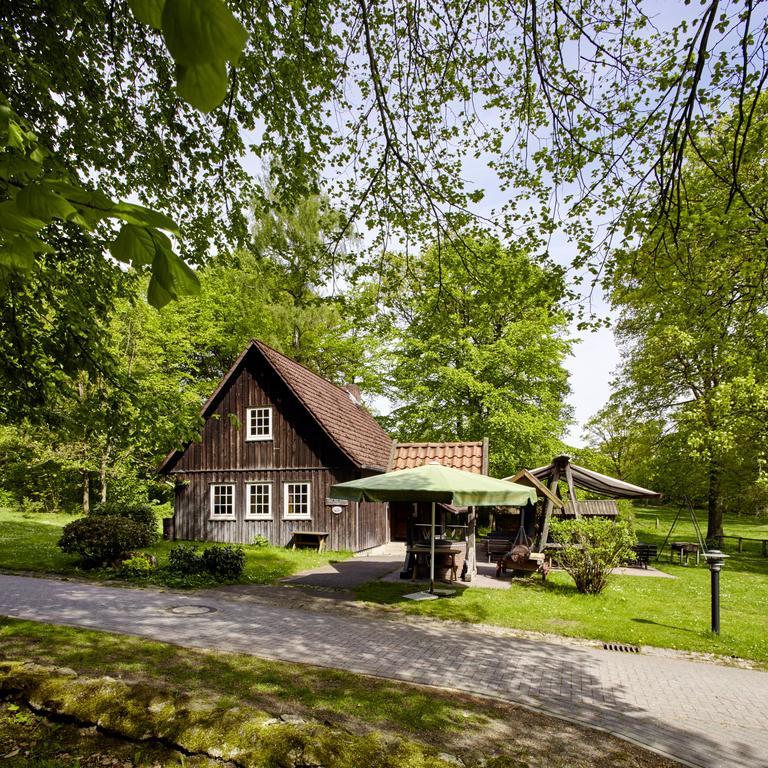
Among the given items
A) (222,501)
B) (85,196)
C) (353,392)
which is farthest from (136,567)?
(353,392)

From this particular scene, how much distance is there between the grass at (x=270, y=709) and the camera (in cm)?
314

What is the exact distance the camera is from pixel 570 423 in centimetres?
2755

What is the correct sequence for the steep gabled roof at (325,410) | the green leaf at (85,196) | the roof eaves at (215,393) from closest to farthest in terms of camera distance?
the green leaf at (85,196)
the steep gabled roof at (325,410)
the roof eaves at (215,393)

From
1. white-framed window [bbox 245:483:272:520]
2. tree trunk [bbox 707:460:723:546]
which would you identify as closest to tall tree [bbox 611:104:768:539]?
tree trunk [bbox 707:460:723:546]

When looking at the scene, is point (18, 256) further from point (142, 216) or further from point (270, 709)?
point (270, 709)

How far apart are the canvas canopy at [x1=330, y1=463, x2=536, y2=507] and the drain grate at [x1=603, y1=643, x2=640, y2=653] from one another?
10.2 feet

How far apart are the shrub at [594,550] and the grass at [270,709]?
24.3 ft

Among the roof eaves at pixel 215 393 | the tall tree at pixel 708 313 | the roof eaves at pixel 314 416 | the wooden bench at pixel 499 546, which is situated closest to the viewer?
the tall tree at pixel 708 313

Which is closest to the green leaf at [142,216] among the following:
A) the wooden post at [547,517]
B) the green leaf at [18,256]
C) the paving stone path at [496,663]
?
the green leaf at [18,256]

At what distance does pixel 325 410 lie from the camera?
21.3m

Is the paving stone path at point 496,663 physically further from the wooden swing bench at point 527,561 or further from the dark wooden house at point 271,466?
the dark wooden house at point 271,466

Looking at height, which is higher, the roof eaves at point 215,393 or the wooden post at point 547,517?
the roof eaves at point 215,393

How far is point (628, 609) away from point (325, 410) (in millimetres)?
13375

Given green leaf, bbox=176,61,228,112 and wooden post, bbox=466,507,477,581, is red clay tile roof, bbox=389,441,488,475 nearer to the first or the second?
wooden post, bbox=466,507,477,581
